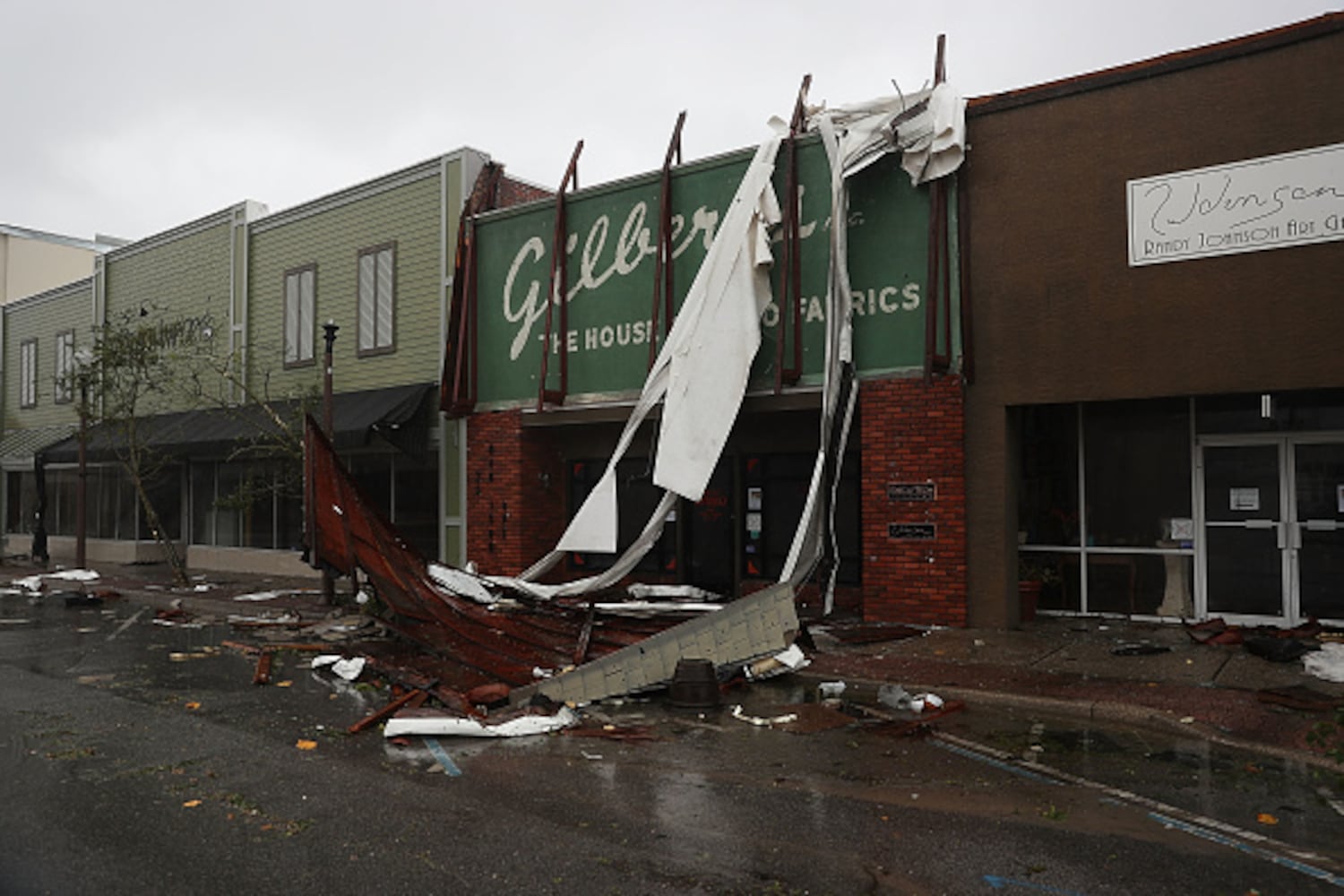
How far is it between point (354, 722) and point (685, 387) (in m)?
5.83

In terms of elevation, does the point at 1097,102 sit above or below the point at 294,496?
above

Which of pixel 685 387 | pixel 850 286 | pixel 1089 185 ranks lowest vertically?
pixel 685 387

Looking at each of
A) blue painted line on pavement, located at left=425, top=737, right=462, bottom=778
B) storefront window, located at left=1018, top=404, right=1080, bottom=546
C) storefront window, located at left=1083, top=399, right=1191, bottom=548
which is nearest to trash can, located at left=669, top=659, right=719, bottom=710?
blue painted line on pavement, located at left=425, top=737, right=462, bottom=778

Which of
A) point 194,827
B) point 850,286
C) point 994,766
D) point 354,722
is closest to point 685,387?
point 850,286

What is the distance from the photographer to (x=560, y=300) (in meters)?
14.9

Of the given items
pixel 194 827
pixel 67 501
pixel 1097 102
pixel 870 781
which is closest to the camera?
pixel 194 827

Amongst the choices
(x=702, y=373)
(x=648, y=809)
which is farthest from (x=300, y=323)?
(x=648, y=809)

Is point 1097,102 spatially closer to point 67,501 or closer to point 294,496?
point 294,496

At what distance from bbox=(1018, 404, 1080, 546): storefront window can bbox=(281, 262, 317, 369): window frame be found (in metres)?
13.3

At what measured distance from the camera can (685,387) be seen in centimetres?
1202

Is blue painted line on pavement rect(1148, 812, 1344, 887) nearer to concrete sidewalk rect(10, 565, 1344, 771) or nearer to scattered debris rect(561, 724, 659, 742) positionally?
concrete sidewalk rect(10, 565, 1344, 771)

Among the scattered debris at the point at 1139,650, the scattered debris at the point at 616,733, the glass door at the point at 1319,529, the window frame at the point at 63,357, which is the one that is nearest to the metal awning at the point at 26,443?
the window frame at the point at 63,357

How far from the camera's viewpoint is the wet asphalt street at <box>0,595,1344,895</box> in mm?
4488
